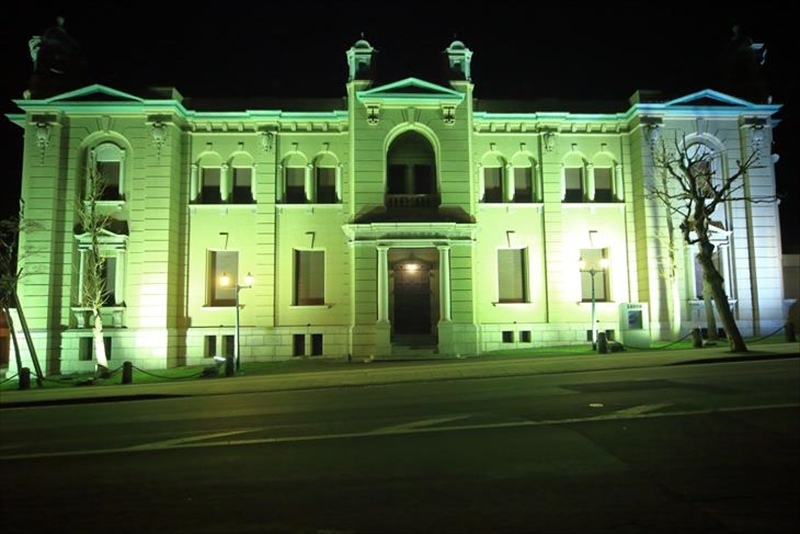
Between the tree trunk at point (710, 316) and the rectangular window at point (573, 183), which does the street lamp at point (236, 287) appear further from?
the tree trunk at point (710, 316)

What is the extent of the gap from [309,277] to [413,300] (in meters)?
5.06

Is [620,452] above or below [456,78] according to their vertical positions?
below

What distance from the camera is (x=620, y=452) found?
804 centimetres

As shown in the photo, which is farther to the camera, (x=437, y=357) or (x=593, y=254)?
(x=593, y=254)

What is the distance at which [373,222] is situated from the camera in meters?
26.7

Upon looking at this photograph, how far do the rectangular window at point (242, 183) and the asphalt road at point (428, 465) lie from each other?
649 inches

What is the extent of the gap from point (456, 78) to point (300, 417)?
2038 cm

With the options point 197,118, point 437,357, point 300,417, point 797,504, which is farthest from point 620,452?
point 197,118

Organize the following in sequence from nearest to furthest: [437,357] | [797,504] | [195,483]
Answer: [797,504] → [195,483] → [437,357]

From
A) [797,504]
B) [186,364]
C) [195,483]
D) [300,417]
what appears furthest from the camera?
[186,364]

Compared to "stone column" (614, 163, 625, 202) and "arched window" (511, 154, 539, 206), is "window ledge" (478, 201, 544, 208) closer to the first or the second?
"arched window" (511, 154, 539, 206)

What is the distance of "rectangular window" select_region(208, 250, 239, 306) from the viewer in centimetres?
2833

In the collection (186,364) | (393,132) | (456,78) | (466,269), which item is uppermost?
(456,78)

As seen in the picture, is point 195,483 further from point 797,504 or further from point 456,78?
point 456,78
